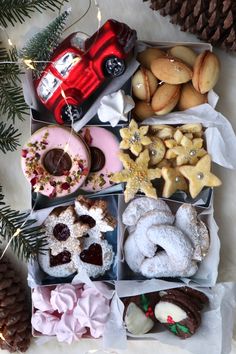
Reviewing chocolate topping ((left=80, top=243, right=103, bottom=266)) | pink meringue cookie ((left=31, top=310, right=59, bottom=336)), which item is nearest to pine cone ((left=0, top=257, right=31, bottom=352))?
pink meringue cookie ((left=31, top=310, right=59, bottom=336))

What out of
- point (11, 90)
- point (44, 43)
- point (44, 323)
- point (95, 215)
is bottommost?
point (44, 323)

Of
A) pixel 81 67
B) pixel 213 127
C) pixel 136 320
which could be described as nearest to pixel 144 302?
pixel 136 320

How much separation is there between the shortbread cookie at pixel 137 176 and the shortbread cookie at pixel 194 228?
0.07 metres

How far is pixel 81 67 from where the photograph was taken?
1143 millimetres

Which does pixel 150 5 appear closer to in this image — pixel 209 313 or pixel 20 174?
pixel 20 174

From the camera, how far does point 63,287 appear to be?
47.9 inches

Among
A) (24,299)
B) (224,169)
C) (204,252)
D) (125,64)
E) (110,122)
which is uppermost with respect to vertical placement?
(125,64)

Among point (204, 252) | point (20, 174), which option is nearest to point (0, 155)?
point (20, 174)

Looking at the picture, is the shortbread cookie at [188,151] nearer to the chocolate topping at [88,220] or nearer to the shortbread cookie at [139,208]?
the shortbread cookie at [139,208]

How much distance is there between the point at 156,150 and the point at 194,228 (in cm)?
17

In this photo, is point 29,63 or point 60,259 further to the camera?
point 60,259

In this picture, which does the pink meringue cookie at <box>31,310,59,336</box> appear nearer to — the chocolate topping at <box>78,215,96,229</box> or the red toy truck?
the chocolate topping at <box>78,215,96,229</box>

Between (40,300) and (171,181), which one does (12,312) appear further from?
(171,181)

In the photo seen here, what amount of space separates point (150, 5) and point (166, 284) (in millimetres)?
559
